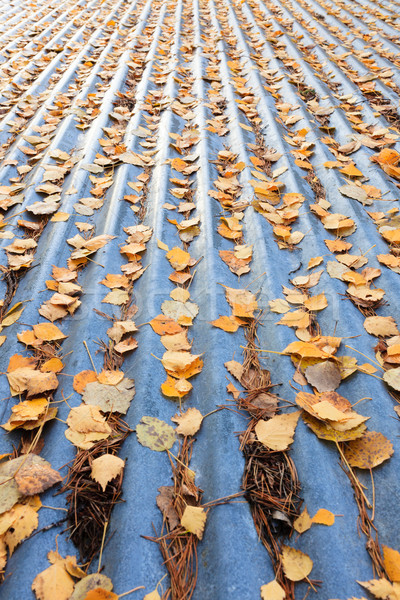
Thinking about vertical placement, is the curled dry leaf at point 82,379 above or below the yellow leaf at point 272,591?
above

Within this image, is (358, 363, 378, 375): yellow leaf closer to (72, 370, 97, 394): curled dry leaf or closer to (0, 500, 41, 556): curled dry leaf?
(72, 370, 97, 394): curled dry leaf

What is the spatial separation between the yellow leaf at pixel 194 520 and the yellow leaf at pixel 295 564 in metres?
0.19

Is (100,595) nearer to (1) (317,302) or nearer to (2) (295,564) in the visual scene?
(2) (295,564)

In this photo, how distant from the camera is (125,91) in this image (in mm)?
2777

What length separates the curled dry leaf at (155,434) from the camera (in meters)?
0.93

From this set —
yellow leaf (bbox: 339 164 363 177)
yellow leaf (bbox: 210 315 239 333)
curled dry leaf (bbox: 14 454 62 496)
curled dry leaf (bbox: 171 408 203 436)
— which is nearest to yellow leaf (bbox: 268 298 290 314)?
yellow leaf (bbox: 210 315 239 333)

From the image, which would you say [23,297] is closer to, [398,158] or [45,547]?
[45,547]

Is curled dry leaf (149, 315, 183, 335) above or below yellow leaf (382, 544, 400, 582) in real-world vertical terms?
above

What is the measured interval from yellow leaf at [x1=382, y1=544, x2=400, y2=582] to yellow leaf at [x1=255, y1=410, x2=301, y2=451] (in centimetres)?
29

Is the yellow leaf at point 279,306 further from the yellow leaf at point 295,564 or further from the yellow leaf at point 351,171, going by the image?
the yellow leaf at point 351,171

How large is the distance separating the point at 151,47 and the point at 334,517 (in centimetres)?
427

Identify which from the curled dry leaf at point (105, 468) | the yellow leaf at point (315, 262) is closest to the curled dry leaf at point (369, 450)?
the curled dry leaf at point (105, 468)

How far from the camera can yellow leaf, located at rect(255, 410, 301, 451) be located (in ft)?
2.99

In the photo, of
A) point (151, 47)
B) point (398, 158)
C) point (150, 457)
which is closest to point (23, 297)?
point (150, 457)
